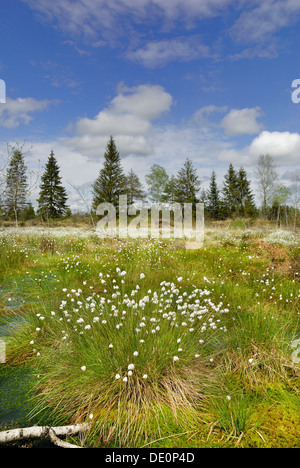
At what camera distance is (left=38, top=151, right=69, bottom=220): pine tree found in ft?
139

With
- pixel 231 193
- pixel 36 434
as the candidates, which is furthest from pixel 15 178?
pixel 231 193

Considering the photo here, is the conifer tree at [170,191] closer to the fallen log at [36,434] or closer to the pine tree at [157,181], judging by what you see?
the pine tree at [157,181]

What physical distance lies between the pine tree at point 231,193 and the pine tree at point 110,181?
810 inches

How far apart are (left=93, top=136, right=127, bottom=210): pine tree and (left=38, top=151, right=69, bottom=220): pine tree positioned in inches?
230

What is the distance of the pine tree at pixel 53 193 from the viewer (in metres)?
42.2

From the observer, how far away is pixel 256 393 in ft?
9.10

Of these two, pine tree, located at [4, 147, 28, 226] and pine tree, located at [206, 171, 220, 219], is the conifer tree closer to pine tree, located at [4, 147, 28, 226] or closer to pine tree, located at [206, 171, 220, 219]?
pine tree, located at [206, 171, 220, 219]

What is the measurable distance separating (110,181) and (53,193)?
32.3 feet

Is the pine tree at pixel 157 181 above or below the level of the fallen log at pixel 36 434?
above

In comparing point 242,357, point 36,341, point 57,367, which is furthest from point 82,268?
point 242,357

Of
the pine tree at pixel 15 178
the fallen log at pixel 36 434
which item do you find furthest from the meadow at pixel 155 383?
the pine tree at pixel 15 178

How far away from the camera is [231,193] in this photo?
49.5 meters
